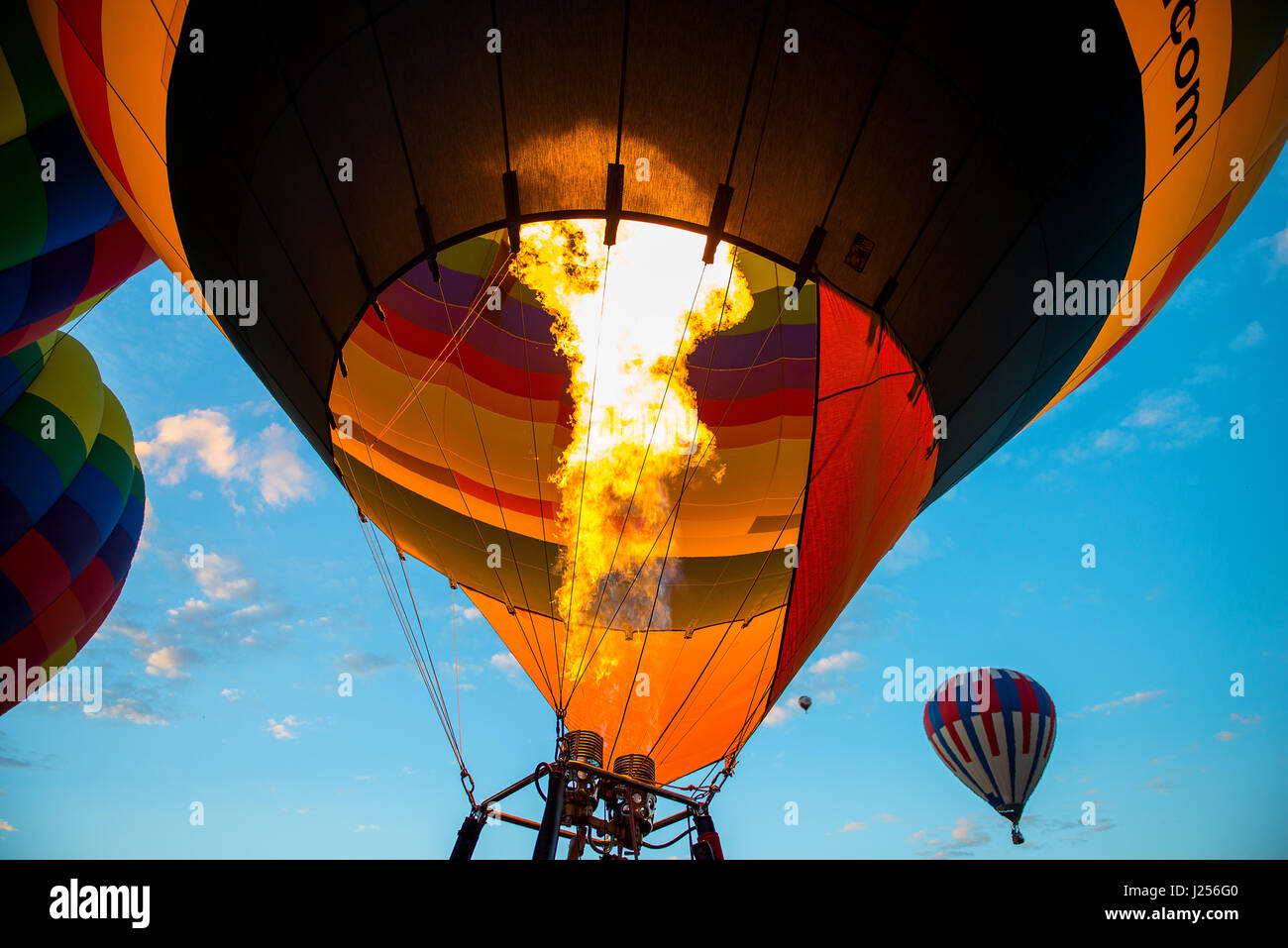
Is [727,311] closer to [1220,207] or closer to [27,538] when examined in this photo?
[1220,207]

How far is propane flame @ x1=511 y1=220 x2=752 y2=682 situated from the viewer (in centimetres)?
432

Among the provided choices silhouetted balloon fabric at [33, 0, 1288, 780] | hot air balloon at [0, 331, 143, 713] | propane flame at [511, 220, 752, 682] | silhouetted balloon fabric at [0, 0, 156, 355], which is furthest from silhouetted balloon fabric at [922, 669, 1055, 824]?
silhouetted balloon fabric at [0, 0, 156, 355]

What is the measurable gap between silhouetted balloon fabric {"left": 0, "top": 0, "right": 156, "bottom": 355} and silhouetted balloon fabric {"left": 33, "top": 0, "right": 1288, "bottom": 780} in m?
1.36

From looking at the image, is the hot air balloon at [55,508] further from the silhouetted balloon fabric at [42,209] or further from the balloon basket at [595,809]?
the balloon basket at [595,809]

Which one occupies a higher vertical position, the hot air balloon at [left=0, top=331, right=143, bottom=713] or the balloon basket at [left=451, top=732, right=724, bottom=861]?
the hot air balloon at [left=0, top=331, right=143, bottom=713]

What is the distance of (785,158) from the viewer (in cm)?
319

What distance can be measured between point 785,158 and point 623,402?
2368mm

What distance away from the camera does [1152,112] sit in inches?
131

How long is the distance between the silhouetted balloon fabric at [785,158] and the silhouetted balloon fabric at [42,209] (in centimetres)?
136

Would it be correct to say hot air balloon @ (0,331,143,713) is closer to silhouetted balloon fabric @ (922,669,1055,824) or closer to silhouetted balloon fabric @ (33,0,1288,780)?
silhouetted balloon fabric @ (33,0,1288,780)

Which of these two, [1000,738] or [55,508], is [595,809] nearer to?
[55,508]

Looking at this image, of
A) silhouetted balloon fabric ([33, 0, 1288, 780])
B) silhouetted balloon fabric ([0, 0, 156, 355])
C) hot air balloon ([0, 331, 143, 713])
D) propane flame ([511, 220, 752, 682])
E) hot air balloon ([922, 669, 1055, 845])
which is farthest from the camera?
hot air balloon ([922, 669, 1055, 845])

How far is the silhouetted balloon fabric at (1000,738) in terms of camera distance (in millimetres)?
12836

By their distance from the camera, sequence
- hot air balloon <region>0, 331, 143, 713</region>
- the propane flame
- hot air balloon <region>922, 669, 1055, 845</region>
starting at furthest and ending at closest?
hot air balloon <region>922, 669, 1055, 845</region>
hot air balloon <region>0, 331, 143, 713</region>
the propane flame
